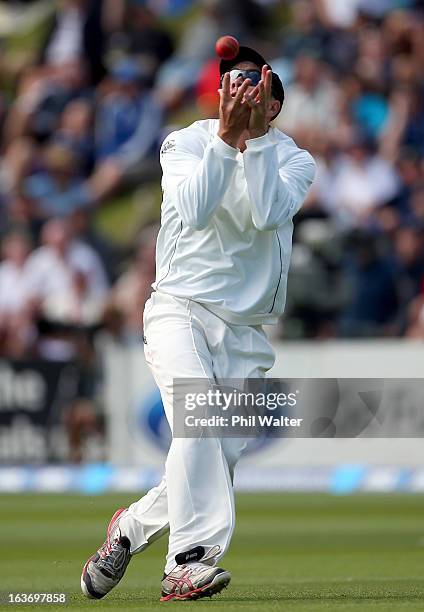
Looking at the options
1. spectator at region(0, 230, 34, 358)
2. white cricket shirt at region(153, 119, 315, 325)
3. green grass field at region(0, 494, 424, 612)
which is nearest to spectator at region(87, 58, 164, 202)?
spectator at region(0, 230, 34, 358)

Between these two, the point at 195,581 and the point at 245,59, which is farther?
the point at 245,59

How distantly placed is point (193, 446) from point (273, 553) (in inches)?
142

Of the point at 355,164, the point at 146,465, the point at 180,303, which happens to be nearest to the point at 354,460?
the point at 146,465

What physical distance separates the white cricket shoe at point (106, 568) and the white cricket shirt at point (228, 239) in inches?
46.2

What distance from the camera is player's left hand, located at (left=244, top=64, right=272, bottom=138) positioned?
20.4 ft

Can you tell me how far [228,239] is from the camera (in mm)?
6598

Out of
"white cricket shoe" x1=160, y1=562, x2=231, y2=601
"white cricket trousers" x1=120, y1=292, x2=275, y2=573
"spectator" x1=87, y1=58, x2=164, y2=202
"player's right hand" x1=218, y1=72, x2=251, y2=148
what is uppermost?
"player's right hand" x1=218, y1=72, x2=251, y2=148

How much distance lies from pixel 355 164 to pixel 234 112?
12573 millimetres

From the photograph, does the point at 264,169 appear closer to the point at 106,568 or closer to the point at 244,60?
the point at 244,60

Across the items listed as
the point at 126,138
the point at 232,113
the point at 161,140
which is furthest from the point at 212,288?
the point at 126,138

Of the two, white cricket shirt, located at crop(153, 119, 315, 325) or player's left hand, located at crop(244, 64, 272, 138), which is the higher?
player's left hand, located at crop(244, 64, 272, 138)

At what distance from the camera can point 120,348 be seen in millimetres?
16000

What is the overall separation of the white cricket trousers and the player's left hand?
876mm

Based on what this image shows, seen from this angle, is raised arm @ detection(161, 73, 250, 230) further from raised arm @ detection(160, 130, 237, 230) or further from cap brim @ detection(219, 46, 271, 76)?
cap brim @ detection(219, 46, 271, 76)
